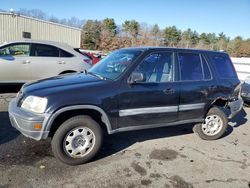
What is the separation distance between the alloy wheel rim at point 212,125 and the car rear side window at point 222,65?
93cm

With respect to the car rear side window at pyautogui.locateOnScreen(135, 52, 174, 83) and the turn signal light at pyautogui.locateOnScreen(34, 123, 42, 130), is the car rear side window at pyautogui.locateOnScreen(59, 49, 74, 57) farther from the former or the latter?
the turn signal light at pyautogui.locateOnScreen(34, 123, 42, 130)

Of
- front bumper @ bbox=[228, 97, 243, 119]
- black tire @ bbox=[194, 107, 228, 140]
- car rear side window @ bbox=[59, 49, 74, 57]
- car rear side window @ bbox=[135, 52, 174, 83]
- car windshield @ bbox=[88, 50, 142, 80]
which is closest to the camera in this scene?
car windshield @ bbox=[88, 50, 142, 80]

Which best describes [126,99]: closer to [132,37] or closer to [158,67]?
[158,67]

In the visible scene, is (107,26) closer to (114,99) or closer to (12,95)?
(12,95)

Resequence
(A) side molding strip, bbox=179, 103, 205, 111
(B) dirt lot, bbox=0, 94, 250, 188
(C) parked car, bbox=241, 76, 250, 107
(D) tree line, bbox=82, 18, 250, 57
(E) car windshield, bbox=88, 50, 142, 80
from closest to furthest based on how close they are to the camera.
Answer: (B) dirt lot, bbox=0, 94, 250, 188
(E) car windshield, bbox=88, 50, 142, 80
(A) side molding strip, bbox=179, 103, 205, 111
(C) parked car, bbox=241, 76, 250, 107
(D) tree line, bbox=82, 18, 250, 57

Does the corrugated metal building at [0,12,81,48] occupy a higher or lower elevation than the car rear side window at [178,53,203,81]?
higher

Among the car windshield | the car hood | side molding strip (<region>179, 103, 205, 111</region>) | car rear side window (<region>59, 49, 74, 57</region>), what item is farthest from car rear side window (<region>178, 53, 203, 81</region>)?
car rear side window (<region>59, 49, 74, 57</region>)

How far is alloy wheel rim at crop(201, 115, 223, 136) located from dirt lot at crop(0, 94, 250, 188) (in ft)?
0.79

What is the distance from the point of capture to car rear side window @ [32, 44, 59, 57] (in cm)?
790

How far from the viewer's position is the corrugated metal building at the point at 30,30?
2044 cm

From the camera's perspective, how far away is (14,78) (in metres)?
7.81

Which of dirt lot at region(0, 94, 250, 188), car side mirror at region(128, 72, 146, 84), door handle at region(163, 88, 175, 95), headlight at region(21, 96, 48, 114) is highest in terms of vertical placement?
car side mirror at region(128, 72, 146, 84)

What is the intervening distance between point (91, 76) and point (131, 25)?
53.8 m

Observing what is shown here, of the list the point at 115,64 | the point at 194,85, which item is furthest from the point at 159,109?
the point at 115,64
